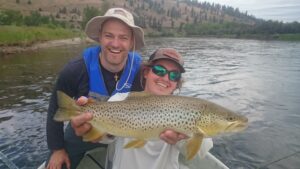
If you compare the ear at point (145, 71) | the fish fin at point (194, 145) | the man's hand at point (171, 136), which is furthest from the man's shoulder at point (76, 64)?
the fish fin at point (194, 145)

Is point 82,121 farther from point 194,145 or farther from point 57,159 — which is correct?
point 57,159

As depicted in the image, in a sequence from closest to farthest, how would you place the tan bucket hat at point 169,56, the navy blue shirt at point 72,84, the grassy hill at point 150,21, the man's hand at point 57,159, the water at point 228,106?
the tan bucket hat at point 169,56 < the navy blue shirt at point 72,84 < the man's hand at point 57,159 < the water at point 228,106 < the grassy hill at point 150,21

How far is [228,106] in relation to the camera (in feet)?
44.6

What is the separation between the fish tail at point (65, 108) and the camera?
12.1ft

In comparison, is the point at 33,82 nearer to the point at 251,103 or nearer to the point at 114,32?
the point at 251,103

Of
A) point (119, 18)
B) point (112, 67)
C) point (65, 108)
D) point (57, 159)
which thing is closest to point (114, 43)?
point (119, 18)

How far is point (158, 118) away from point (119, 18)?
1413mm

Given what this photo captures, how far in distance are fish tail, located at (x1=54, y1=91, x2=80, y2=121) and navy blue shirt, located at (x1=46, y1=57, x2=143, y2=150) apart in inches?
32.8

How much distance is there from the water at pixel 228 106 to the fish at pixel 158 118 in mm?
4568

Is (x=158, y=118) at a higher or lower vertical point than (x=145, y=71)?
lower

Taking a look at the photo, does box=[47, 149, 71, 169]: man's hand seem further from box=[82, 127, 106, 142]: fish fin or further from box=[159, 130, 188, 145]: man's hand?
box=[159, 130, 188, 145]: man's hand

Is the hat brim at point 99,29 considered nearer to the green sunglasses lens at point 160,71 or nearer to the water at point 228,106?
the green sunglasses lens at point 160,71

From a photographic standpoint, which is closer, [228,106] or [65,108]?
[65,108]

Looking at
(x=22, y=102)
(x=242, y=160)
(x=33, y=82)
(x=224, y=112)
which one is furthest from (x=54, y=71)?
(x=224, y=112)
